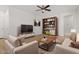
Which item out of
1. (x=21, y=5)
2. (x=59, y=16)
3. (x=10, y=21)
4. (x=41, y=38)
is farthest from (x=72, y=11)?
(x=10, y=21)

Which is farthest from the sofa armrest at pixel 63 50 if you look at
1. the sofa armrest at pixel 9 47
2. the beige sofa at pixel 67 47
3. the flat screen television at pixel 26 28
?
the sofa armrest at pixel 9 47

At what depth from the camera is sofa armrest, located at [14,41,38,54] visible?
2.15 m

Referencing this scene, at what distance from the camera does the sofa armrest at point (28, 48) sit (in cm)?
215

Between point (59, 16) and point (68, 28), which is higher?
point (59, 16)

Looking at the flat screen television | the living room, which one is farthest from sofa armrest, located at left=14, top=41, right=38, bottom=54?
the flat screen television

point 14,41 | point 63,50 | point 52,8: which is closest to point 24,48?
point 14,41

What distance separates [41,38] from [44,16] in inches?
15.5

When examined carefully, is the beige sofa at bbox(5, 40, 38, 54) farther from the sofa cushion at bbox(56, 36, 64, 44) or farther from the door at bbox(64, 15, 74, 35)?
the door at bbox(64, 15, 74, 35)

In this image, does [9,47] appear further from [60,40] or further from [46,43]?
[60,40]

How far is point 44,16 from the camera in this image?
7.36ft

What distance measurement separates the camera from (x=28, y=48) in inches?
86.2

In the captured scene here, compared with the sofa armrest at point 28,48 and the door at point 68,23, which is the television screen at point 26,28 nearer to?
the sofa armrest at point 28,48

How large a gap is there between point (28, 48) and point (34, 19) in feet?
1.72
